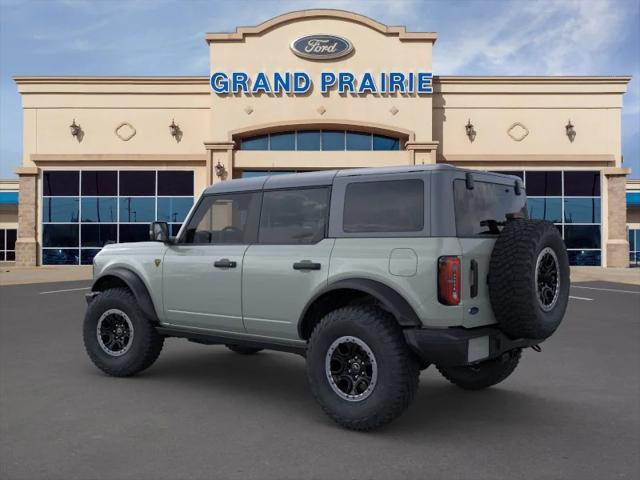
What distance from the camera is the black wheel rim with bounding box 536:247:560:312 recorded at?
462cm

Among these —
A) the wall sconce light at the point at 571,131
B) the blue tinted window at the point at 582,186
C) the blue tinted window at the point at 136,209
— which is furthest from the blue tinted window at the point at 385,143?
the blue tinted window at the point at 136,209

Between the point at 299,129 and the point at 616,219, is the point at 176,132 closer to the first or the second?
the point at 299,129

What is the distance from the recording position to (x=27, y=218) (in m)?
30.0

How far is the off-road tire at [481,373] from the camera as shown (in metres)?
5.43

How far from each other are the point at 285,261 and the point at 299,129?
83.0ft

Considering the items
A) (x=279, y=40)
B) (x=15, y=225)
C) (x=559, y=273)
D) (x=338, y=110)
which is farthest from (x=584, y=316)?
(x=15, y=225)

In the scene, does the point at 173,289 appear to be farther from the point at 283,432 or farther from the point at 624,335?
the point at 624,335

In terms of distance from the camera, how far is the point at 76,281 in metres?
21.2

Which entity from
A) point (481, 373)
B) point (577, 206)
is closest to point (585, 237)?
point (577, 206)

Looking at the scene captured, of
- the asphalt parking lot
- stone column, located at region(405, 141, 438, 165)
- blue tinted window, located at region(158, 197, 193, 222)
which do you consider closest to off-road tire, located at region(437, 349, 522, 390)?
the asphalt parking lot

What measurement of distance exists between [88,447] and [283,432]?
1360mm

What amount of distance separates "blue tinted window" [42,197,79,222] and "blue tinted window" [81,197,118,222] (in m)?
0.47

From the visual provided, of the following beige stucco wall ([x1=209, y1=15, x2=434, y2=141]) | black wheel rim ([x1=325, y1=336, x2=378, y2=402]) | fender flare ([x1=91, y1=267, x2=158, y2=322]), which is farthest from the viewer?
beige stucco wall ([x1=209, y1=15, x2=434, y2=141])

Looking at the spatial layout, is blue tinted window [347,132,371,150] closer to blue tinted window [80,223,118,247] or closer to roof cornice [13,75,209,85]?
roof cornice [13,75,209,85]
